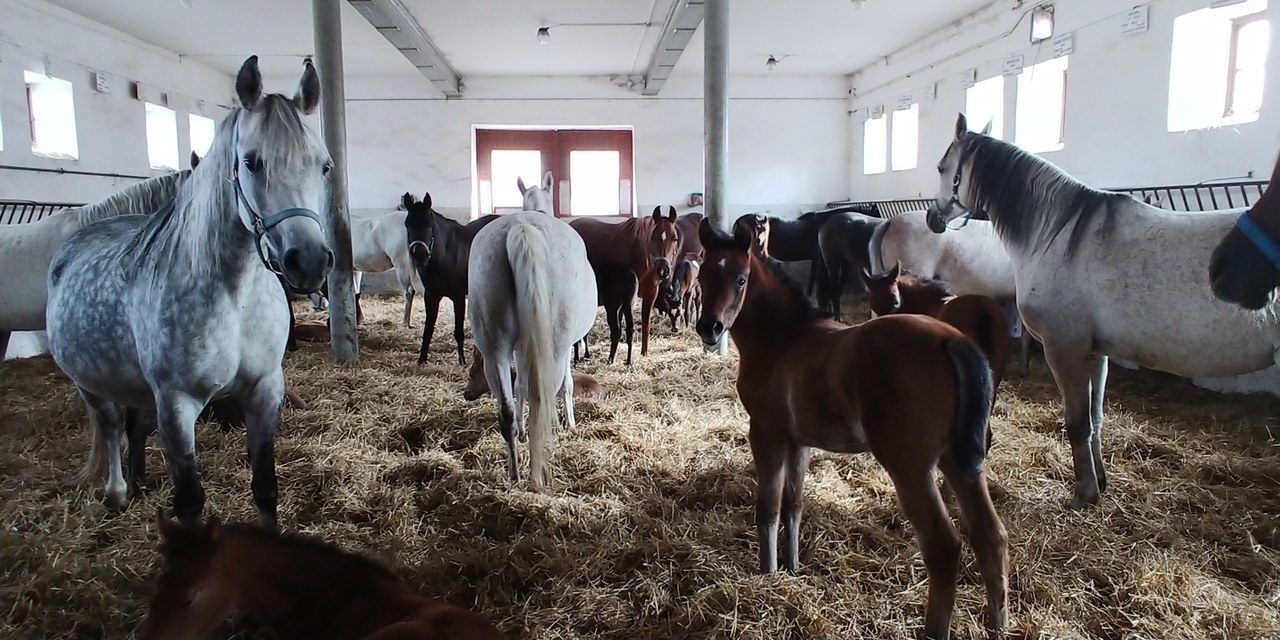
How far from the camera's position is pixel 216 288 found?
2297mm

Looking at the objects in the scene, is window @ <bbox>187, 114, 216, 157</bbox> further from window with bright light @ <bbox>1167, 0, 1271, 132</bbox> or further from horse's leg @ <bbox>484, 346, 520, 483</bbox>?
window with bright light @ <bbox>1167, 0, 1271, 132</bbox>

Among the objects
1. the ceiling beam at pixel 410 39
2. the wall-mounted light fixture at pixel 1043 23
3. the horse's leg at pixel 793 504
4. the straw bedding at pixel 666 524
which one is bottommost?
the straw bedding at pixel 666 524

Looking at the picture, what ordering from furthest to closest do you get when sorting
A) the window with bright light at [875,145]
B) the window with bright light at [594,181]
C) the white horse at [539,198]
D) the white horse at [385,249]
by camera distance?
the window with bright light at [594,181] → the window with bright light at [875,145] → the white horse at [539,198] → the white horse at [385,249]

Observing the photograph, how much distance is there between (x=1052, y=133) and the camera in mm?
8227

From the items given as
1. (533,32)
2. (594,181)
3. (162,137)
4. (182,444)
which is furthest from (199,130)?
(182,444)

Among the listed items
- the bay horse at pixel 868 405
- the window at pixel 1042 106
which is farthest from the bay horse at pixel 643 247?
the window at pixel 1042 106

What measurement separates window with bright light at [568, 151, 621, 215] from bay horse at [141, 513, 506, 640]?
13.2m

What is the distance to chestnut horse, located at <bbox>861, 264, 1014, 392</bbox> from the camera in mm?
2697

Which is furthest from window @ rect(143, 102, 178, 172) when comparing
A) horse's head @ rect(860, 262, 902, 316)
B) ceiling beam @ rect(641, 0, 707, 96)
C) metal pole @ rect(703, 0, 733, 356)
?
horse's head @ rect(860, 262, 902, 316)

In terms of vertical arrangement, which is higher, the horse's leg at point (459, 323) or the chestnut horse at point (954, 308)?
the chestnut horse at point (954, 308)

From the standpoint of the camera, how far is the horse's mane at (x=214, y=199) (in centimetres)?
210

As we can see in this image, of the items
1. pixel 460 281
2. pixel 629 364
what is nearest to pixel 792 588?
pixel 629 364

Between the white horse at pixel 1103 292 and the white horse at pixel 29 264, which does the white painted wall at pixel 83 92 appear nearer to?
the white horse at pixel 29 264

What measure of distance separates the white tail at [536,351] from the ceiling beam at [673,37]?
5158 mm
